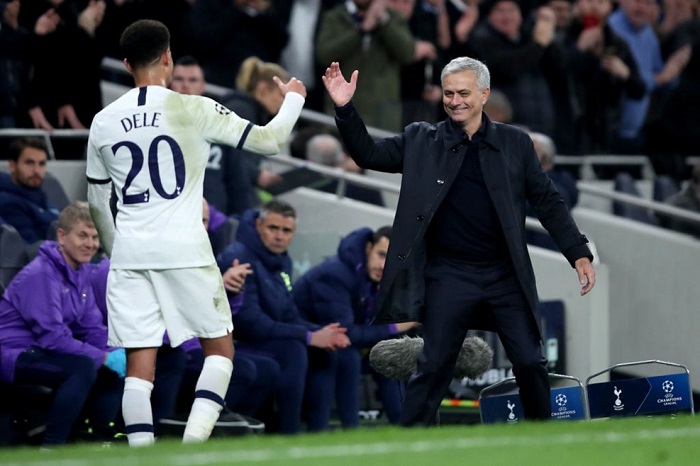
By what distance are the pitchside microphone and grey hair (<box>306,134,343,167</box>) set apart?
5405 millimetres

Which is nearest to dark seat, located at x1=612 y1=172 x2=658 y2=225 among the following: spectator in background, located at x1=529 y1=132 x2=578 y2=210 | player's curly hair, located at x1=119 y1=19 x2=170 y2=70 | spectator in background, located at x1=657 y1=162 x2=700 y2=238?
spectator in background, located at x1=657 y1=162 x2=700 y2=238

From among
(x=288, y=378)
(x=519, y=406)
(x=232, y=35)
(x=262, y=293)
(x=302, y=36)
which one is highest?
(x=302, y=36)

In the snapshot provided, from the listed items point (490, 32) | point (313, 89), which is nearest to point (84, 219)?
point (313, 89)

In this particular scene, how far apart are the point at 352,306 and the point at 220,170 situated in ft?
5.75

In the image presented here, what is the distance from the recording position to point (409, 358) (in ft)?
29.0

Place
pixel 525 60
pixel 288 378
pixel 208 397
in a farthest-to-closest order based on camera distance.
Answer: pixel 525 60 < pixel 288 378 < pixel 208 397

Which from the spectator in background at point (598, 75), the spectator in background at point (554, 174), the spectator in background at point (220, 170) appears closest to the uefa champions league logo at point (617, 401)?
the spectator in background at point (220, 170)

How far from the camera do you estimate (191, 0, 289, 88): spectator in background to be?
14469 millimetres

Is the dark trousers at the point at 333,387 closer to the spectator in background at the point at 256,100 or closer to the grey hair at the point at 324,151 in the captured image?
the spectator in background at the point at 256,100

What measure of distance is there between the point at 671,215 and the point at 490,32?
263 cm

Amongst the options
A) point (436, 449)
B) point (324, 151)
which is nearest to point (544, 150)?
point (324, 151)

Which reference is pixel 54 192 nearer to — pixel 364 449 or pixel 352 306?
pixel 352 306

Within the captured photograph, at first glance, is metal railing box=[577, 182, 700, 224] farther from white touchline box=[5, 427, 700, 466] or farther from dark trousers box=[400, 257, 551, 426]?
white touchline box=[5, 427, 700, 466]

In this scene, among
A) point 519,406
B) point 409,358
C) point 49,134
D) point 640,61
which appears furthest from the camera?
point 640,61
